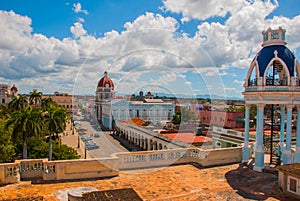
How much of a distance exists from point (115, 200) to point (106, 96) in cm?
4447

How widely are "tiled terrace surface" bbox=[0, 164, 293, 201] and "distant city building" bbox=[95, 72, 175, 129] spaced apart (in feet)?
90.9

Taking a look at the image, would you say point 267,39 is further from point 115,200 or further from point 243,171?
point 115,200

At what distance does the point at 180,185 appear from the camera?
936cm

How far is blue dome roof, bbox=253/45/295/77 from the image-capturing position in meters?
11.3

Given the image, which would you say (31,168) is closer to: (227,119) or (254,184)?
(254,184)

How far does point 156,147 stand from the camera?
32375 millimetres

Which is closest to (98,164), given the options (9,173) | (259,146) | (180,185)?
(9,173)

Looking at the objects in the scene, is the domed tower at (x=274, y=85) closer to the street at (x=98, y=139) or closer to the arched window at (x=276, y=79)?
the arched window at (x=276, y=79)

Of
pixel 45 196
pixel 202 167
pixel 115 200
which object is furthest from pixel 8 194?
pixel 202 167

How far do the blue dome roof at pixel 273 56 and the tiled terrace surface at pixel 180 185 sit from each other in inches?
189

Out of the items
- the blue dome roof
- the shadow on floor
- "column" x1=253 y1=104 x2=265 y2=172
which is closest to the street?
"column" x1=253 y1=104 x2=265 y2=172

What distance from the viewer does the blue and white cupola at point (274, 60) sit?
37.1 ft

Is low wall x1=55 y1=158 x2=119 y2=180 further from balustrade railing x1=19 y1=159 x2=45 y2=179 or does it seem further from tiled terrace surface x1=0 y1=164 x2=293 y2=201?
balustrade railing x1=19 y1=159 x2=45 y2=179

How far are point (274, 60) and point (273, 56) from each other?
197mm
